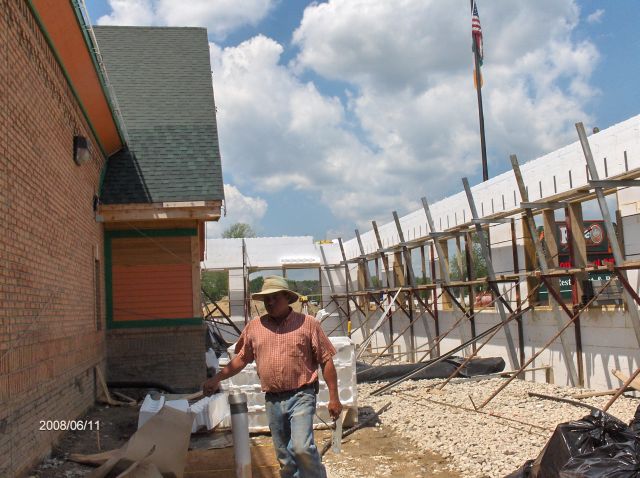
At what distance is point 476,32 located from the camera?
2388 centimetres

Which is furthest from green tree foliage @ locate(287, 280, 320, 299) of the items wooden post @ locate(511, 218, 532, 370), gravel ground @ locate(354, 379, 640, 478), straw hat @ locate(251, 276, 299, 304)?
straw hat @ locate(251, 276, 299, 304)

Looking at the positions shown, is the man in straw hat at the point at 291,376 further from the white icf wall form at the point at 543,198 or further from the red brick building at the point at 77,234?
the white icf wall form at the point at 543,198

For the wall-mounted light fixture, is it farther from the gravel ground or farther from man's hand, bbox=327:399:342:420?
man's hand, bbox=327:399:342:420

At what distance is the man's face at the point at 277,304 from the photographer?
5.15 meters

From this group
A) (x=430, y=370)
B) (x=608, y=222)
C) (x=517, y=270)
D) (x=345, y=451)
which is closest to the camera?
(x=345, y=451)

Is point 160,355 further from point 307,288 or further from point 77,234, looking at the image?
point 307,288

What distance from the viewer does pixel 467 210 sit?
15031 millimetres

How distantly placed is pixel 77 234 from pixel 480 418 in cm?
601

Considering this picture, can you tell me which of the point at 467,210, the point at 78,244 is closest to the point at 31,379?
the point at 78,244

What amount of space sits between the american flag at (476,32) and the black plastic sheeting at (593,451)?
67.8ft
